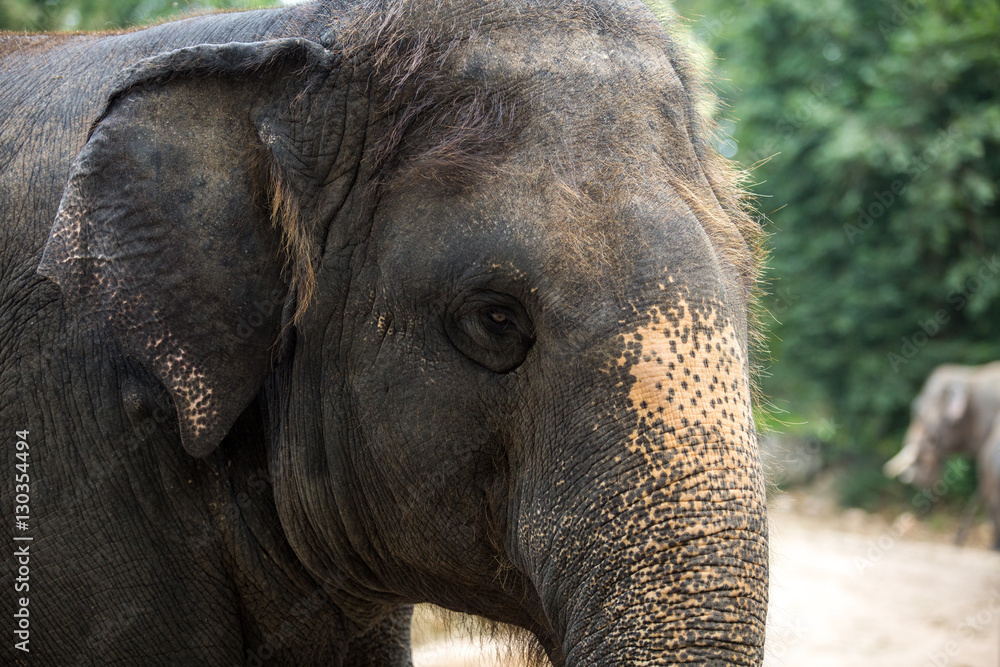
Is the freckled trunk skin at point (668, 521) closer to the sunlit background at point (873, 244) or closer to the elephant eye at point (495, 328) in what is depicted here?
the elephant eye at point (495, 328)

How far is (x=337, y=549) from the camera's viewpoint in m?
2.50

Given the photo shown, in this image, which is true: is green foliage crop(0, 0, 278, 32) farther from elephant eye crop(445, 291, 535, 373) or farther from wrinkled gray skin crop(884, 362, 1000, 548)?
wrinkled gray skin crop(884, 362, 1000, 548)

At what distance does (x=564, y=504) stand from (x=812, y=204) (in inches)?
607

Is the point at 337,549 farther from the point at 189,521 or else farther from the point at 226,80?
the point at 226,80

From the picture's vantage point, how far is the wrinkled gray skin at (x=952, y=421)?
12820mm

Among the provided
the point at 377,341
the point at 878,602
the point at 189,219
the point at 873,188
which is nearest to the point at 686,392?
the point at 377,341

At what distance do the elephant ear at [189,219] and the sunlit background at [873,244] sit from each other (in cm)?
937

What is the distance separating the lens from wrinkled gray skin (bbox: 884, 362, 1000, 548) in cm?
1282

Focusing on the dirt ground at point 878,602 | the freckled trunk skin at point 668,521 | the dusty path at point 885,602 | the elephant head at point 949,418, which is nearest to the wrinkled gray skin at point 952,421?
the elephant head at point 949,418

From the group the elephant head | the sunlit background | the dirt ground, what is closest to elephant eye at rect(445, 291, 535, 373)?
the dirt ground

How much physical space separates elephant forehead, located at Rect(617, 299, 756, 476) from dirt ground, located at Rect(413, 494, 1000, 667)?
203 cm

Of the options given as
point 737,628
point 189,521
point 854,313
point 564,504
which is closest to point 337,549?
point 189,521

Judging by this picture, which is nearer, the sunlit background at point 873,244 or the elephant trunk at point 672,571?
the elephant trunk at point 672,571

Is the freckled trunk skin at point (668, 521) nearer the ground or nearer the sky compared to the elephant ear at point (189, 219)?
nearer the ground
